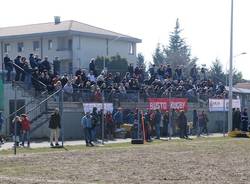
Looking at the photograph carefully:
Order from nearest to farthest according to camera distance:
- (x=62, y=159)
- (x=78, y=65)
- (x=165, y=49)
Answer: (x=62, y=159) < (x=78, y=65) < (x=165, y=49)

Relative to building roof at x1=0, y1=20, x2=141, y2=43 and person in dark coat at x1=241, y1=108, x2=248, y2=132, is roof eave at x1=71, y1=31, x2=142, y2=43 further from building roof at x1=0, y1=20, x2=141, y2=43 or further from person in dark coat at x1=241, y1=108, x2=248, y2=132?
person in dark coat at x1=241, y1=108, x2=248, y2=132

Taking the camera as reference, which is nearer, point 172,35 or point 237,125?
point 237,125

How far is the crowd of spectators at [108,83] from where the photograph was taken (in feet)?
113

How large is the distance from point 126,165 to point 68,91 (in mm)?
16272

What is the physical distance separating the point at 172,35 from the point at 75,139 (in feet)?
303

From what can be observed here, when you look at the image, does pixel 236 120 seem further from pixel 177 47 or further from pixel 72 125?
pixel 177 47

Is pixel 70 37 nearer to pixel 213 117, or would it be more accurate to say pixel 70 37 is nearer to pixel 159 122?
pixel 213 117

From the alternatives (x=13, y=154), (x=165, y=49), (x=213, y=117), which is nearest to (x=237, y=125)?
(x=213, y=117)

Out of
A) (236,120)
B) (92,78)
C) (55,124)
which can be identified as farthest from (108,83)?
(55,124)

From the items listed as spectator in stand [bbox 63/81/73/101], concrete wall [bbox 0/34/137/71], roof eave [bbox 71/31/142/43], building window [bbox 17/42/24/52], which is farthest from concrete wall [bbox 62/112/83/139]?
building window [bbox 17/42/24/52]

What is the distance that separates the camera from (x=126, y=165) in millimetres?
19250

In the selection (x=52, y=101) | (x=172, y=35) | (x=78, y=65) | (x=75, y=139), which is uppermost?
(x=172, y=35)

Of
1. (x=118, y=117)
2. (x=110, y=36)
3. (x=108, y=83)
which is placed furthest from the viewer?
(x=110, y=36)

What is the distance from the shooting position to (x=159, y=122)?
3544 cm
